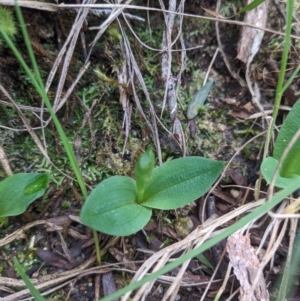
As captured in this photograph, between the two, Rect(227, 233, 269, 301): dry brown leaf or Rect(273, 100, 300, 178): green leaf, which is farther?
Rect(273, 100, 300, 178): green leaf

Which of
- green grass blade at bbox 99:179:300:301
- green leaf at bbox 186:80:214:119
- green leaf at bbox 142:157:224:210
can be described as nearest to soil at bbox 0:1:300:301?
green leaf at bbox 186:80:214:119

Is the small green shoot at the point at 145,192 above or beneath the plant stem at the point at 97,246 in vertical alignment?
above

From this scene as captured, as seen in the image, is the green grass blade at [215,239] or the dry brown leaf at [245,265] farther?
the dry brown leaf at [245,265]

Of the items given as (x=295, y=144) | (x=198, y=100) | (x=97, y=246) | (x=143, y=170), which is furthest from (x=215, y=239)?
(x=198, y=100)

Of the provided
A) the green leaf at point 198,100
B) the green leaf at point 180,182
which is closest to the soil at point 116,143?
the green leaf at point 198,100

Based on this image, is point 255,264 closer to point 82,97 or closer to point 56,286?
point 56,286

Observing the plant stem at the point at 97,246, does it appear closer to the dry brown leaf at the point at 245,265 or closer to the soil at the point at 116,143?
the soil at the point at 116,143

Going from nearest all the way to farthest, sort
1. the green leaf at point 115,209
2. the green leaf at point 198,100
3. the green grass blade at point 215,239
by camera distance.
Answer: the green grass blade at point 215,239 → the green leaf at point 115,209 → the green leaf at point 198,100

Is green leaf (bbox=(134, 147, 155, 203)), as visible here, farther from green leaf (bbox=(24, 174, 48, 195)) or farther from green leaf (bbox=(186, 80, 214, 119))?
green leaf (bbox=(186, 80, 214, 119))
